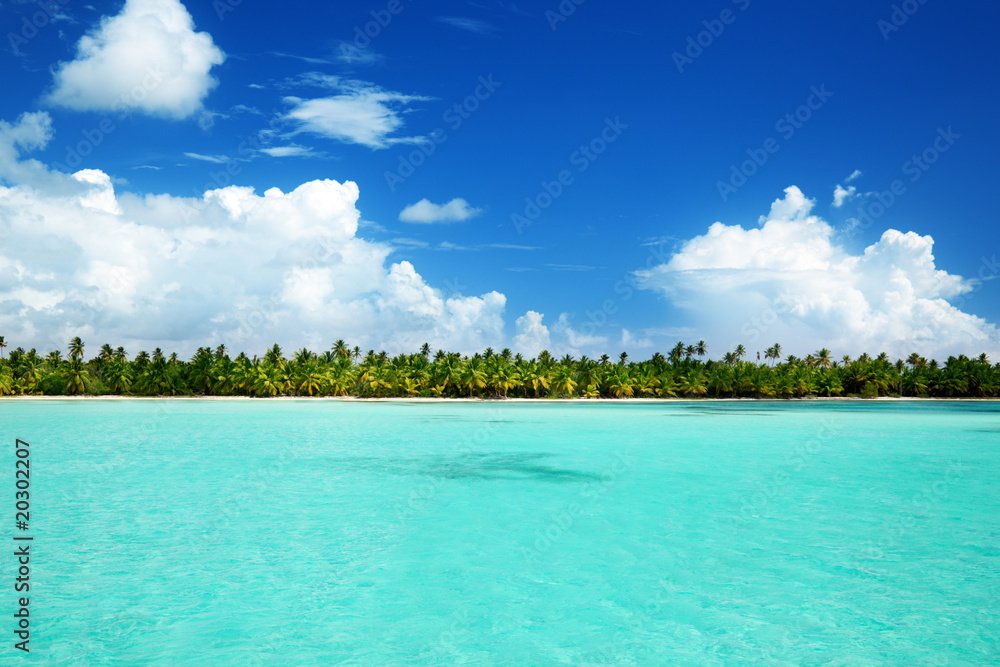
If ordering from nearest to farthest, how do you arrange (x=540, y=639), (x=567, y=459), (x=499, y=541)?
(x=540, y=639), (x=499, y=541), (x=567, y=459)

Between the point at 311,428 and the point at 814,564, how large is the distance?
37062 millimetres

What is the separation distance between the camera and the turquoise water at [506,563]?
8711mm

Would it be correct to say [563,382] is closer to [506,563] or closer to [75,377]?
[75,377]

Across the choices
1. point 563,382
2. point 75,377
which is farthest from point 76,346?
point 563,382

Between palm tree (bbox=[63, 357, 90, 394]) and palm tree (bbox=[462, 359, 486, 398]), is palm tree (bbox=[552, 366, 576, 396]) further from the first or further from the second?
palm tree (bbox=[63, 357, 90, 394])

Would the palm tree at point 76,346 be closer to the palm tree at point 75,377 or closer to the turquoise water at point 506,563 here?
the palm tree at point 75,377

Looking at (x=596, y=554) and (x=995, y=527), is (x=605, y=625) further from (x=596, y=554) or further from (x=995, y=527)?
(x=995, y=527)

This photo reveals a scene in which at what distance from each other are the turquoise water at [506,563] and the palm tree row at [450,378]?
68775 mm

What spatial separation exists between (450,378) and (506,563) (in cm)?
8109

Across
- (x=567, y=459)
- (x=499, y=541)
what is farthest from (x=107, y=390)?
(x=499, y=541)

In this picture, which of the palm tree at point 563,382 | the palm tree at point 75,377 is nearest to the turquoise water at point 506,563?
the palm tree at point 563,382

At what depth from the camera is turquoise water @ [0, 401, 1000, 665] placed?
8.71 m

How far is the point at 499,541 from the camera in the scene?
14141mm

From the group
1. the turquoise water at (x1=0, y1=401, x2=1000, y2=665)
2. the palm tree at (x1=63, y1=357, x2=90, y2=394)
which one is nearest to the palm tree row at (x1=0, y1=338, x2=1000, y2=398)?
the palm tree at (x1=63, y1=357, x2=90, y2=394)
